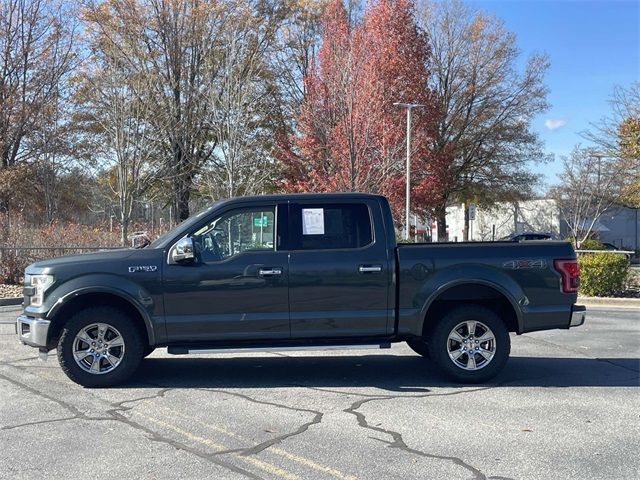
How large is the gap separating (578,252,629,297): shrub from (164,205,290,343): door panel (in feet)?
35.9

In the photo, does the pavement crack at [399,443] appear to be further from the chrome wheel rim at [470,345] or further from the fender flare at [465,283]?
the chrome wheel rim at [470,345]

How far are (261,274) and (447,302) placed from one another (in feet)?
6.92

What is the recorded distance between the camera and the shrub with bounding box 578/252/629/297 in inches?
608

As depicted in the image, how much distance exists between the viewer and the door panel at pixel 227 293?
22.2 feet

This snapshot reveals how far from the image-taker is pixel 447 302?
7301 mm

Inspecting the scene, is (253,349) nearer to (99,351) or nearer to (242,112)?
(99,351)

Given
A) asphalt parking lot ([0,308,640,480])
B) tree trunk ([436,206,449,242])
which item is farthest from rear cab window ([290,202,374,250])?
tree trunk ([436,206,449,242])

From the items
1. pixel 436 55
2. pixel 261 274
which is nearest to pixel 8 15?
pixel 436 55

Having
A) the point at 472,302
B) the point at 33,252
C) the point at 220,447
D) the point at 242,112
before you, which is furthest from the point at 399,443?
the point at 242,112

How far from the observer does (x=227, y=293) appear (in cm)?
679

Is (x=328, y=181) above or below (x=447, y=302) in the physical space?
above

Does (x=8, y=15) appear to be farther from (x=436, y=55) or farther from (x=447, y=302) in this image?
(x=447, y=302)

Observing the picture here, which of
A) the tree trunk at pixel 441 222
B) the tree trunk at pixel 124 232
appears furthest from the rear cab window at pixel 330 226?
the tree trunk at pixel 441 222

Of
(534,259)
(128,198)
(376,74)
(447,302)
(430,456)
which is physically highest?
(376,74)
